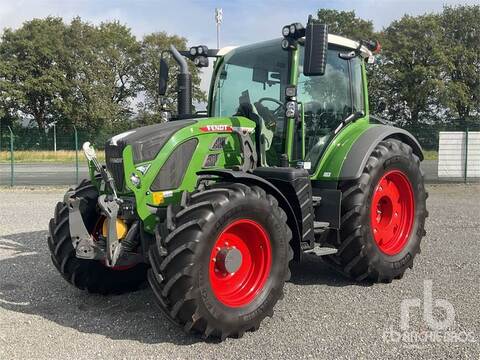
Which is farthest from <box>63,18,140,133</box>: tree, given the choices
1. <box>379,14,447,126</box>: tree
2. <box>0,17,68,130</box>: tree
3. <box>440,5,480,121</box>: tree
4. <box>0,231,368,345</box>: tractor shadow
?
<box>0,231,368,345</box>: tractor shadow

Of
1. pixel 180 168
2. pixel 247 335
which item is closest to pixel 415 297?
pixel 247 335

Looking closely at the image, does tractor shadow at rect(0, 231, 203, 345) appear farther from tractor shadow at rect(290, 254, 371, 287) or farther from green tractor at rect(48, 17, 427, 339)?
tractor shadow at rect(290, 254, 371, 287)

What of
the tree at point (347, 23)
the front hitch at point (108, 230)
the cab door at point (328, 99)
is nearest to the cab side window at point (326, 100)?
the cab door at point (328, 99)

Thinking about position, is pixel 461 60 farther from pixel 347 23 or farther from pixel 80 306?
pixel 80 306

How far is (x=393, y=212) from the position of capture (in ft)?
19.6

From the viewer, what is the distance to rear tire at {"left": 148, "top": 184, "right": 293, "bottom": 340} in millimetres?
3803

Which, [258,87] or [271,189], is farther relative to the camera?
[258,87]

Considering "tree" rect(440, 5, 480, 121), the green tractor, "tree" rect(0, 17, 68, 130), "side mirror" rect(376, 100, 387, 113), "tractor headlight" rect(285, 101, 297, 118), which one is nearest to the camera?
the green tractor

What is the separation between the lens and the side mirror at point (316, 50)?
4.34 metres

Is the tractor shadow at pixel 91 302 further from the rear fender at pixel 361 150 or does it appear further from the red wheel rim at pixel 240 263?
the rear fender at pixel 361 150

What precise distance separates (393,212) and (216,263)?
264 centimetres

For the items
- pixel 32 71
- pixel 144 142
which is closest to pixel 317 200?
pixel 144 142

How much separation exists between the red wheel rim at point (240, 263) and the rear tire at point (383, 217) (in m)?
1.20

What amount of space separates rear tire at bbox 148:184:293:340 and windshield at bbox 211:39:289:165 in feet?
3.57
